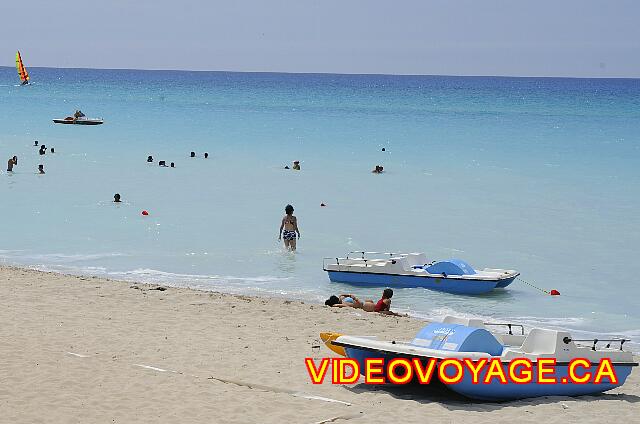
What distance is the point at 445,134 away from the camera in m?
75.3

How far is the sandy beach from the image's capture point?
465 inches

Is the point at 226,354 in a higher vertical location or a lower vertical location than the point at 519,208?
lower

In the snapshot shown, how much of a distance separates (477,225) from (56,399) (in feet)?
72.1

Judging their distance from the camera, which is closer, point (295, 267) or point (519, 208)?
point (295, 267)

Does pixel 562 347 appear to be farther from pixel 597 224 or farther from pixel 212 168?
pixel 212 168

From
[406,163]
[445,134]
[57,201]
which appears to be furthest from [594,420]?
[445,134]

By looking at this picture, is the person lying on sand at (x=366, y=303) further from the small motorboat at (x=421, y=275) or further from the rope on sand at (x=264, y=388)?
the rope on sand at (x=264, y=388)

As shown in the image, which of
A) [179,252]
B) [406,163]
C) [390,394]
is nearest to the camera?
[390,394]

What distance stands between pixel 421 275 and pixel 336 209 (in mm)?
13970

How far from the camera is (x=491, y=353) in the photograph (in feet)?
41.9

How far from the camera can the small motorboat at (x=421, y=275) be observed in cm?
2117

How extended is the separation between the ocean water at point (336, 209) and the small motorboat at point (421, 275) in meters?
0.28

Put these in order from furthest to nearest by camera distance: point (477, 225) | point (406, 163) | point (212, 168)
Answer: point (406, 163), point (212, 168), point (477, 225)

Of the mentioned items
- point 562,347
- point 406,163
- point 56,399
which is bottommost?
point 56,399
